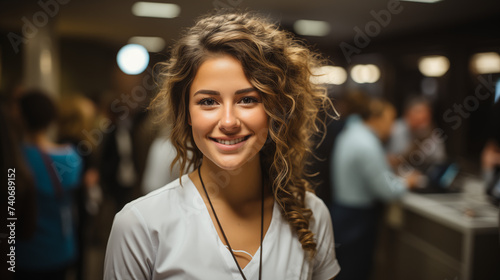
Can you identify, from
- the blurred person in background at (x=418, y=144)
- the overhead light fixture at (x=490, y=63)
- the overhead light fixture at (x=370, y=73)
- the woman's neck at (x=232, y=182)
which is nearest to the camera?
the woman's neck at (x=232, y=182)

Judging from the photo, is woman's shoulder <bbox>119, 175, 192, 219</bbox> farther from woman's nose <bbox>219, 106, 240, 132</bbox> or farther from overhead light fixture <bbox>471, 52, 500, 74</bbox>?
overhead light fixture <bbox>471, 52, 500, 74</bbox>

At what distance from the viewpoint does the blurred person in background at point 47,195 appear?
4.59ft

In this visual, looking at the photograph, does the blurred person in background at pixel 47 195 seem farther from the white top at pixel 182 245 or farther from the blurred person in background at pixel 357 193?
the blurred person in background at pixel 357 193

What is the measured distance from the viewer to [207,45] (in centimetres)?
85

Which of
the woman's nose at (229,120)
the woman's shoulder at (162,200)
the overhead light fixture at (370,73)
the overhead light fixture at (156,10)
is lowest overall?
the woman's shoulder at (162,200)

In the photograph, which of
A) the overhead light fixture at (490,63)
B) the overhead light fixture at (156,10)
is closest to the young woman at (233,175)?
the overhead light fixture at (156,10)

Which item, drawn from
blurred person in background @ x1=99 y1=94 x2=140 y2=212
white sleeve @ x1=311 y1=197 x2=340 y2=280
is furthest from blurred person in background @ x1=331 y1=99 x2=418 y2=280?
blurred person in background @ x1=99 y1=94 x2=140 y2=212

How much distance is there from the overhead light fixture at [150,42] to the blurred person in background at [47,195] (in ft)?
1.56

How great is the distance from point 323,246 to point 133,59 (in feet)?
3.29

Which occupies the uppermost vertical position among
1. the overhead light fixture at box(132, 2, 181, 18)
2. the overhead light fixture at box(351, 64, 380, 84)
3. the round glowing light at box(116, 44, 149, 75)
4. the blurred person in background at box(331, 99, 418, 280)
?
the overhead light fixture at box(351, 64, 380, 84)

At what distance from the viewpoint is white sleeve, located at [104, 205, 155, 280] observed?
2.77 feet

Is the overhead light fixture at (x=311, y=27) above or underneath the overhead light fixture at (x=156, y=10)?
underneath

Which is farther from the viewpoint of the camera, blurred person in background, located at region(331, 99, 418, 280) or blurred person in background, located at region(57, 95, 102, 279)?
blurred person in background, located at region(331, 99, 418, 280)

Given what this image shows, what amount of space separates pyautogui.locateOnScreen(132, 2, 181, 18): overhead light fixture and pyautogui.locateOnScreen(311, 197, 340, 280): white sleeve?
2.57 feet
